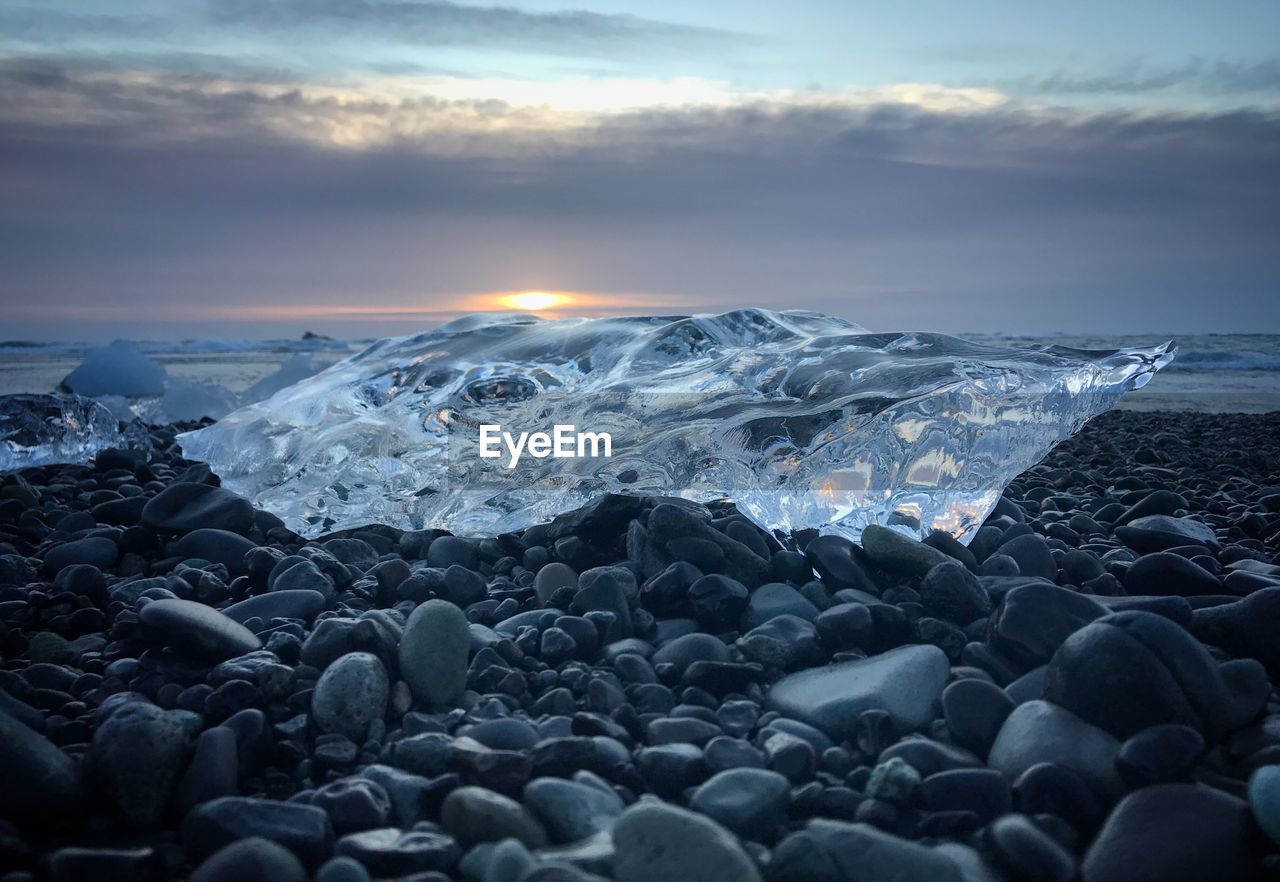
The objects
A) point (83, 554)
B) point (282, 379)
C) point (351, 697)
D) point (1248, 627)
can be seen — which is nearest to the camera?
point (351, 697)

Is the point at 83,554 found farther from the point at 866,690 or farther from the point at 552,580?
the point at 866,690

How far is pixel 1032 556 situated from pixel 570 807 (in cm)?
209

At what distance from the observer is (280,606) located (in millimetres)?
2840

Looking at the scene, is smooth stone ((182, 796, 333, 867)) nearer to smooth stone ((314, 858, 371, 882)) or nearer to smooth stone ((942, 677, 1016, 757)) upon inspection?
smooth stone ((314, 858, 371, 882))

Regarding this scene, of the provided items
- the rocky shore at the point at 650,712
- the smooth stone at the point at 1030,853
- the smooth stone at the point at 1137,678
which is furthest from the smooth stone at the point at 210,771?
the smooth stone at the point at 1137,678

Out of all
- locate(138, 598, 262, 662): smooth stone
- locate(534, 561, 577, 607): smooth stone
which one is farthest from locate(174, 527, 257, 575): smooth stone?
locate(534, 561, 577, 607): smooth stone

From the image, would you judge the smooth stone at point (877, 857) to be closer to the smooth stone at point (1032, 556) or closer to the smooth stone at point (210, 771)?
the smooth stone at point (210, 771)

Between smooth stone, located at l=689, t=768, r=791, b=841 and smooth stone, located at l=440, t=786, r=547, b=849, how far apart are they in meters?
0.32

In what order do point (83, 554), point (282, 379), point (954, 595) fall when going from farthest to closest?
point (282, 379), point (83, 554), point (954, 595)

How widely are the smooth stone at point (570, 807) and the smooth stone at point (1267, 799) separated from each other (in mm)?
1169

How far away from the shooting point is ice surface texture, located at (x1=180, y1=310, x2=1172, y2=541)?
3457 millimetres

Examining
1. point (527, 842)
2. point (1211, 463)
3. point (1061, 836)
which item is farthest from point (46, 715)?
point (1211, 463)

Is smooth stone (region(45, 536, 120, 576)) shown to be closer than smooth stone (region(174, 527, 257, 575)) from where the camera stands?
Yes

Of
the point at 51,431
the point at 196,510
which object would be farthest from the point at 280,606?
the point at 51,431
